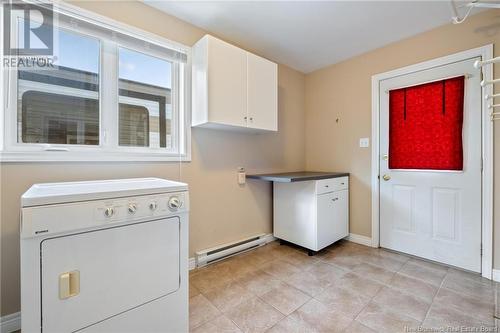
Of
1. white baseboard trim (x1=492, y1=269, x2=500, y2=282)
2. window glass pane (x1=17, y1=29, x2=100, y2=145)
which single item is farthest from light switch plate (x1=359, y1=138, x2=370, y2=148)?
window glass pane (x1=17, y1=29, x2=100, y2=145)

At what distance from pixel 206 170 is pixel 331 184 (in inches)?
56.7

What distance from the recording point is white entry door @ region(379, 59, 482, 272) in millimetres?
2000

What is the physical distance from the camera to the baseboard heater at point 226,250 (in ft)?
7.06

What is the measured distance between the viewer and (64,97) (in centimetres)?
162

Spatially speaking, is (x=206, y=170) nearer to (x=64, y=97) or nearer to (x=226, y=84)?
(x=226, y=84)

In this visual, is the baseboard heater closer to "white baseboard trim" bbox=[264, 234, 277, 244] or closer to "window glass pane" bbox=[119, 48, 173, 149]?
"white baseboard trim" bbox=[264, 234, 277, 244]

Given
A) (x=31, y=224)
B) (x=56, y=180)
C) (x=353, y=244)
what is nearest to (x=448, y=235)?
(x=353, y=244)

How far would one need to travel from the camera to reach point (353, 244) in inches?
108

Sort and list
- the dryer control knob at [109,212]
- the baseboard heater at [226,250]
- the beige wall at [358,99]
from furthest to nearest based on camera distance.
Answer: the baseboard heater at [226,250]
the beige wall at [358,99]
the dryer control knob at [109,212]

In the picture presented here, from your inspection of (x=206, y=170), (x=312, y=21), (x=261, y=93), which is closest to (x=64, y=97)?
(x=206, y=170)

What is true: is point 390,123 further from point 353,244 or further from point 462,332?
point 462,332

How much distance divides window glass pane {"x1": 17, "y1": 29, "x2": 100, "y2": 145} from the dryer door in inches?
39.3

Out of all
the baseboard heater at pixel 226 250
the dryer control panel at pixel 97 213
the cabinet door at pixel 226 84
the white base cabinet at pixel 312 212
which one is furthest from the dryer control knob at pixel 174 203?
the white base cabinet at pixel 312 212

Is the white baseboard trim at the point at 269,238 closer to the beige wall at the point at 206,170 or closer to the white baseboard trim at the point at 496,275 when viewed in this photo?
the beige wall at the point at 206,170
